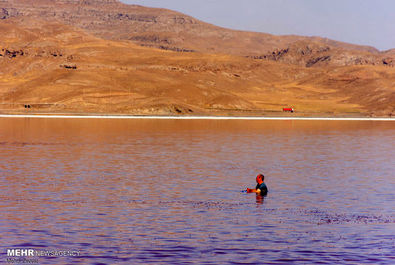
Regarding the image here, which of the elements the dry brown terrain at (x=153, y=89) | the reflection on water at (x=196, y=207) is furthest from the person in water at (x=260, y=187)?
the dry brown terrain at (x=153, y=89)

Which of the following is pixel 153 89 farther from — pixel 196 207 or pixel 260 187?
pixel 196 207

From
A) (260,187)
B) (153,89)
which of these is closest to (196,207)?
(260,187)

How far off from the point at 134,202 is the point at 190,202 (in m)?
2.08

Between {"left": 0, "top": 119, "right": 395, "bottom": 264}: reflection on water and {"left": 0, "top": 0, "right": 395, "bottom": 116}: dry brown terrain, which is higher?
{"left": 0, "top": 0, "right": 395, "bottom": 116}: dry brown terrain

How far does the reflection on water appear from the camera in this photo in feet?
57.0

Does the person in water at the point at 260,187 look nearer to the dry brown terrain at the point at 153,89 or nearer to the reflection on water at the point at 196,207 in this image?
the reflection on water at the point at 196,207

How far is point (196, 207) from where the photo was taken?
78.8 feet

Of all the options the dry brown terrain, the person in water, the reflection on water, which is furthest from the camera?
the dry brown terrain

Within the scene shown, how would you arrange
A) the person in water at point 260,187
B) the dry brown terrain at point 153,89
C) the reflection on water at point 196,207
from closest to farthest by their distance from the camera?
the reflection on water at point 196,207 → the person in water at point 260,187 → the dry brown terrain at point 153,89

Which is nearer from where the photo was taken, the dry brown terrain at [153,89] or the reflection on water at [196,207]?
the reflection on water at [196,207]

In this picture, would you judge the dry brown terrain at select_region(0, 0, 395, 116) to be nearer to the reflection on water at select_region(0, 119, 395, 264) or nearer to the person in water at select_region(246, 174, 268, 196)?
the reflection on water at select_region(0, 119, 395, 264)

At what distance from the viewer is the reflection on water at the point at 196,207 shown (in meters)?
17.4

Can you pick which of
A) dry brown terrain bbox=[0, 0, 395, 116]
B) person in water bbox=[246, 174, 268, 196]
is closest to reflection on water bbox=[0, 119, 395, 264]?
person in water bbox=[246, 174, 268, 196]

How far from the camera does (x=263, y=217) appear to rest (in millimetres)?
22219
